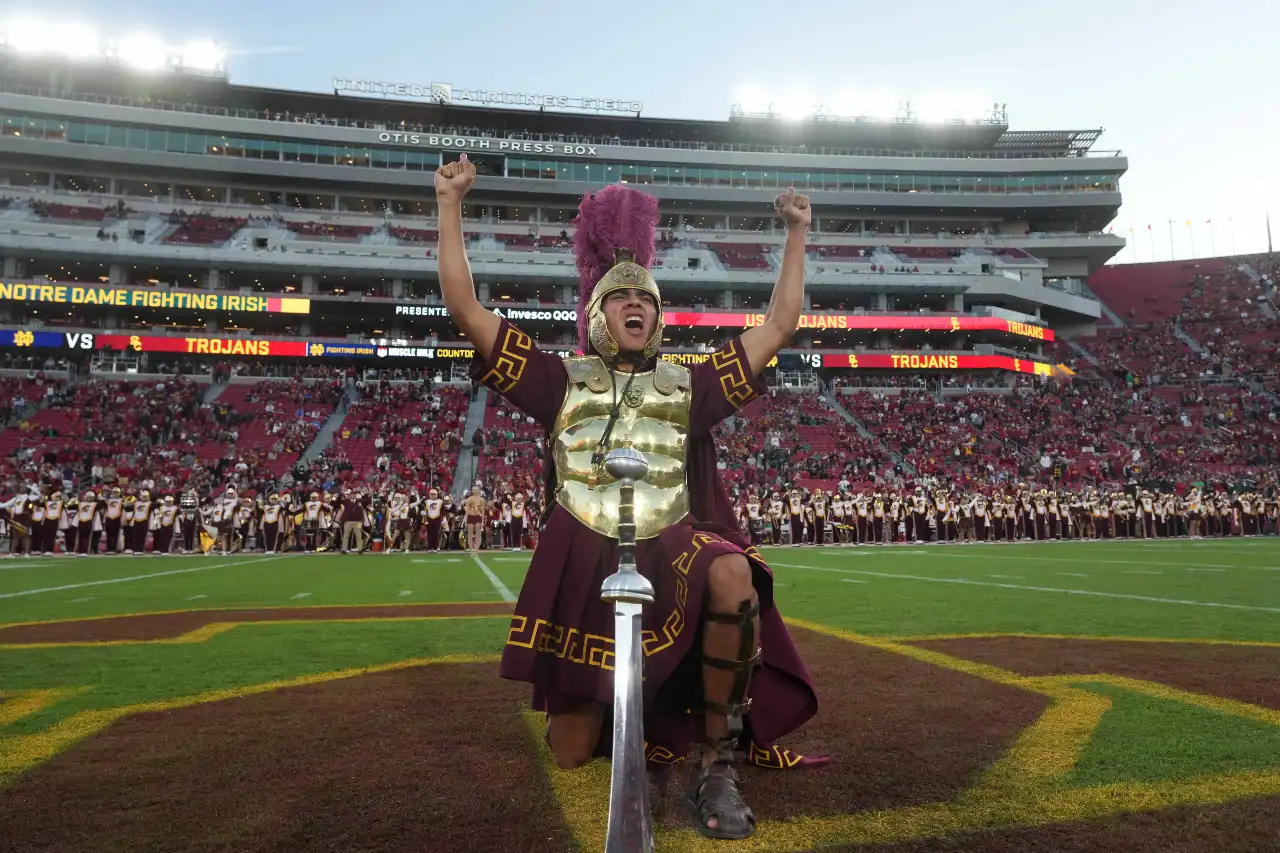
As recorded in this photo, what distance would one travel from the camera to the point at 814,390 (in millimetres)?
39719

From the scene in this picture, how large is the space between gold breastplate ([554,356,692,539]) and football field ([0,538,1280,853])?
0.85m

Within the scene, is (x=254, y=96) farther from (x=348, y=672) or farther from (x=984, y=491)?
(x=348, y=672)

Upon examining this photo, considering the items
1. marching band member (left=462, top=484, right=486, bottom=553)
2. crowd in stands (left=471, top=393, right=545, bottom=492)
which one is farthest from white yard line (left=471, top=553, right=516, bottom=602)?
crowd in stands (left=471, top=393, right=545, bottom=492)

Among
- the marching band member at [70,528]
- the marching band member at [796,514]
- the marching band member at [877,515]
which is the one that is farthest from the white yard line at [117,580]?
the marching band member at [877,515]

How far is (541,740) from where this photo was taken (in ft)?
9.44

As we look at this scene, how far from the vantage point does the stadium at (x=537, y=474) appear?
237 centimetres

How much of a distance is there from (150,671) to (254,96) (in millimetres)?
51748

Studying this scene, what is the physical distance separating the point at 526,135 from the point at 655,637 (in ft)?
164

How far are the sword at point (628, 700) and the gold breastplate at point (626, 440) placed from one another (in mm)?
709

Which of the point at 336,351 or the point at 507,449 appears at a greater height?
the point at 336,351

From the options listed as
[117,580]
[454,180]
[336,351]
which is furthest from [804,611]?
[336,351]

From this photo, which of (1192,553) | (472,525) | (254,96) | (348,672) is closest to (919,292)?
(1192,553)

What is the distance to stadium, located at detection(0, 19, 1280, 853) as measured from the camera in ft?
7.76

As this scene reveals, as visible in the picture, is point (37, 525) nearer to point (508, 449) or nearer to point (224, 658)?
point (508, 449)
